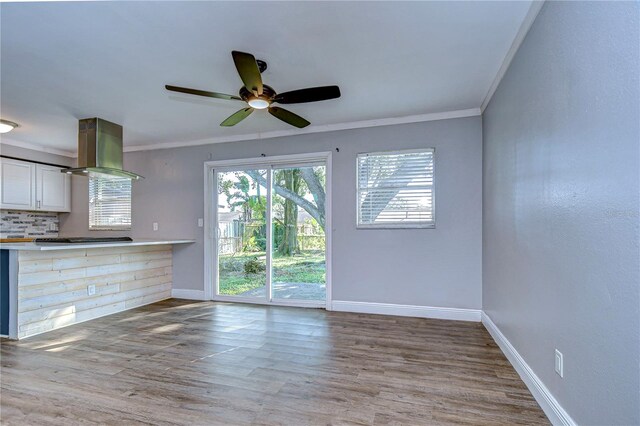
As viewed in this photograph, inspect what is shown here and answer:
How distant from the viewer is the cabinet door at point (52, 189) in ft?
16.1

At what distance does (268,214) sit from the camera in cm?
A: 437

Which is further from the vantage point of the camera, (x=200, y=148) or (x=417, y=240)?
(x=200, y=148)

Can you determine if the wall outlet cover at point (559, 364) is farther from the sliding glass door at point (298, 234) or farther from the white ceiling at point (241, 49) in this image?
the sliding glass door at point (298, 234)

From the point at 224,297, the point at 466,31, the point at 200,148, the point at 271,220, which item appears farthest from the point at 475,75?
the point at 224,297

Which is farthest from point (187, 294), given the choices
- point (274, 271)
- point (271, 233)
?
point (271, 233)

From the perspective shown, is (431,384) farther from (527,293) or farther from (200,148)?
(200,148)

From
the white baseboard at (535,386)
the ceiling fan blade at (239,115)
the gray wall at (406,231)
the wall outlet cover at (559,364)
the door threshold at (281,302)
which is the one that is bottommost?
the door threshold at (281,302)

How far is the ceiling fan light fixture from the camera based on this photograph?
2.46 meters

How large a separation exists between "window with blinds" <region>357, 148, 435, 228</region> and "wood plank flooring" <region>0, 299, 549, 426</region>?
120 centimetres

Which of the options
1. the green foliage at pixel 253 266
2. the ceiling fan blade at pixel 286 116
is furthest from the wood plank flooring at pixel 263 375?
the ceiling fan blade at pixel 286 116

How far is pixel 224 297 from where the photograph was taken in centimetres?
456

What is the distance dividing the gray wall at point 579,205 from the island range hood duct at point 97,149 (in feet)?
14.0

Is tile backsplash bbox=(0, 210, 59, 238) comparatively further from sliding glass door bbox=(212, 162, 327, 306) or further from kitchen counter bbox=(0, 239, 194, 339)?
sliding glass door bbox=(212, 162, 327, 306)

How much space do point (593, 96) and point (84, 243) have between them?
14.0ft
